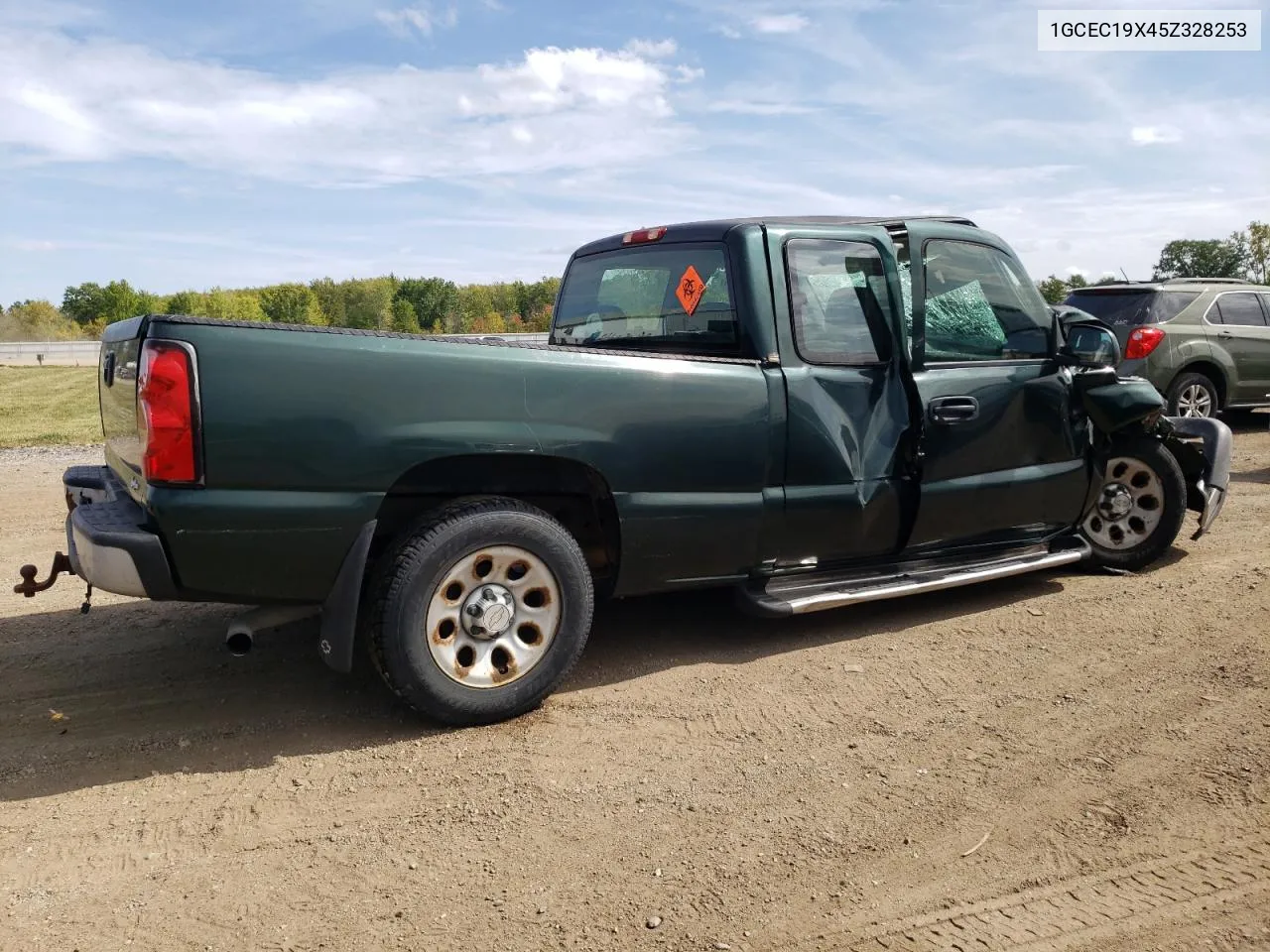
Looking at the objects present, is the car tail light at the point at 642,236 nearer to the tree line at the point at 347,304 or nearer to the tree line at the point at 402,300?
the tree line at the point at 402,300

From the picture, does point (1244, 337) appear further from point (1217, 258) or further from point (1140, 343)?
point (1217, 258)

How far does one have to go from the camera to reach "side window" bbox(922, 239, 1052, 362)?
4820 mm

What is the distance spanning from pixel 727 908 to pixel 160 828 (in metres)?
1.70

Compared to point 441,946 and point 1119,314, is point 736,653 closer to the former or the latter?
point 441,946

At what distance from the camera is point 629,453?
388cm

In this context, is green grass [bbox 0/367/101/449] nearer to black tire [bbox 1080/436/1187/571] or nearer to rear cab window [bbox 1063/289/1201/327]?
black tire [bbox 1080/436/1187/571]

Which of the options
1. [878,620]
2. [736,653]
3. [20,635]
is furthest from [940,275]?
[20,635]

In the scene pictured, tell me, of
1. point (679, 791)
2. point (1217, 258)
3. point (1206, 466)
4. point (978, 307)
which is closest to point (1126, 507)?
point (1206, 466)

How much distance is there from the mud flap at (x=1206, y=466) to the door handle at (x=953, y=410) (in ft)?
5.70

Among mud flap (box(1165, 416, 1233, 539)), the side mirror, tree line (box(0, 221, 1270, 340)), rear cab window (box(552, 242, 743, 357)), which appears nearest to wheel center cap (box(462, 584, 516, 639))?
rear cab window (box(552, 242, 743, 357))

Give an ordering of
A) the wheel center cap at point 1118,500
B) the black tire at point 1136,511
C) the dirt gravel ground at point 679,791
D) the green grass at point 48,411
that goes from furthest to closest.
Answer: the green grass at point 48,411 < the wheel center cap at point 1118,500 < the black tire at point 1136,511 < the dirt gravel ground at point 679,791

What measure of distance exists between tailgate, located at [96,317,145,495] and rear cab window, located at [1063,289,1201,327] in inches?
389

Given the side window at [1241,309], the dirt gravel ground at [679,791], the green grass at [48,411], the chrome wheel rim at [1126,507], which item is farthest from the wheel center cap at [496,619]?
the green grass at [48,411]

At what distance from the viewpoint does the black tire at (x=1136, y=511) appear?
5598mm
